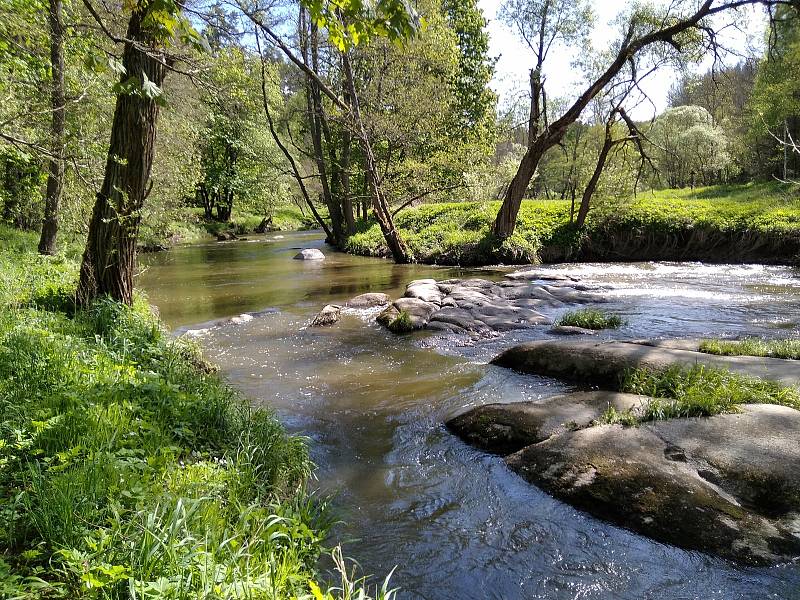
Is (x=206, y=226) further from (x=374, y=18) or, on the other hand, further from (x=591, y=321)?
(x=374, y=18)

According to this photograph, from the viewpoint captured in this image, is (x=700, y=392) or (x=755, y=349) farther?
(x=755, y=349)

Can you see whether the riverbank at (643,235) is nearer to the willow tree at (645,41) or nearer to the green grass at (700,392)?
the willow tree at (645,41)

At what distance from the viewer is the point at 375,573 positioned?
11.3ft

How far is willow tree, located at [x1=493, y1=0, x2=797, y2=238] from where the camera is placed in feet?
46.1

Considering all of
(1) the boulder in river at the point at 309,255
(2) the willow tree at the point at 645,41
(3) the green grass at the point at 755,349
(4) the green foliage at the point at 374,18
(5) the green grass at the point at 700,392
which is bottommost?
(5) the green grass at the point at 700,392

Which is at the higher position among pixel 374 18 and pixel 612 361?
pixel 374 18

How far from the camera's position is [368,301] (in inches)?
498

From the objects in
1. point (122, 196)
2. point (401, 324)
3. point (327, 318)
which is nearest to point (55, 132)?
point (122, 196)

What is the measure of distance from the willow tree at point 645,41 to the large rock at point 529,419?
1203 cm

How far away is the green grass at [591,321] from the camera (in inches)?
380

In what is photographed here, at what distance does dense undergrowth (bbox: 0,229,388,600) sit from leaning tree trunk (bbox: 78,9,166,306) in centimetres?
161

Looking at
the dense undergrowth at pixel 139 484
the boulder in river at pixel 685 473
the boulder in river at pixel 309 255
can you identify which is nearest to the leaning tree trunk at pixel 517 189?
the boulder in river at pixel 309 255

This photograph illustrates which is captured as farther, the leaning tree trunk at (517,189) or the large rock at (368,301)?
the leaning tree trunk at (517,189)

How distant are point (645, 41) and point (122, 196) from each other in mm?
15681
